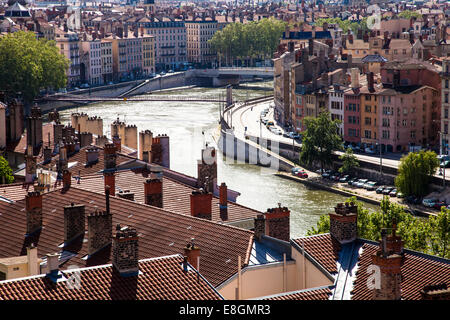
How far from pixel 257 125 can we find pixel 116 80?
21.5 meters

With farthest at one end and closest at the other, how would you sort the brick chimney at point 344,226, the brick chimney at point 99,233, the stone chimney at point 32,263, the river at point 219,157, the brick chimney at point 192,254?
the river at point 219,157 → the brick chimney at point 99,233 → the brick chimney at point 344,226 → the stone chimney at point 32,263 → the brick chimney at point 192,254

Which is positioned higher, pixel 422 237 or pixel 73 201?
pixel 73 201

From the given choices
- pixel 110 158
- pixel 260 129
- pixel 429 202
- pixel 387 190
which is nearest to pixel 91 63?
pixel 260 129

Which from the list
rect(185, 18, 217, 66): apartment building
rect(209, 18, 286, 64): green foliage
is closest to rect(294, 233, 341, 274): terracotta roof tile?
rect(209, 18, 286, 64): green foliage

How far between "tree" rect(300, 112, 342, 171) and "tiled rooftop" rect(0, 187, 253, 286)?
18096 millimetres

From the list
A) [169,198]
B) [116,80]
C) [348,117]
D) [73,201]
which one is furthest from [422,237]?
[116,80]

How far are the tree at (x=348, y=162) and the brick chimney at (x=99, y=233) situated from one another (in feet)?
62.3

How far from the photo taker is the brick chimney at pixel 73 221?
461 inches

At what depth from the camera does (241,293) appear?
10289 millimetres

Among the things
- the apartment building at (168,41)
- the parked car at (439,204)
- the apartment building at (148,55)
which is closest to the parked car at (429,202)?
the parked car at (439,204)

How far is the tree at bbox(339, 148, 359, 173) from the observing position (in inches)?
1166

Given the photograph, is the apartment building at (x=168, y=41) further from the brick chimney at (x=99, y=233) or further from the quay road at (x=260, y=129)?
the brick chimney at (x=99, y=233)
